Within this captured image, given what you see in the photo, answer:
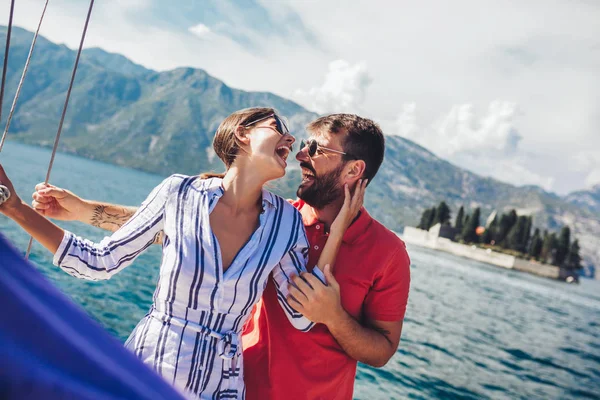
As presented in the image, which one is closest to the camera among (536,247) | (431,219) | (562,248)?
(562,248)

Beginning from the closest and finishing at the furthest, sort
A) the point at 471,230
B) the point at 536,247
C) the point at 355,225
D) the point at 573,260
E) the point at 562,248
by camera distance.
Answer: the point at 355,225, the point at 562,248, the point at 536,247, the point at 573,260, the point at 471,230

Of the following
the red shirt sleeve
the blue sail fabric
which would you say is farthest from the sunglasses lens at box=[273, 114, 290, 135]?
the blue sail fabric

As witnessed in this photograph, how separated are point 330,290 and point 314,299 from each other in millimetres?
131

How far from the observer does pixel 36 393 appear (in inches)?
31.5

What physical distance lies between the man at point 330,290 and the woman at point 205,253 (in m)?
0.22

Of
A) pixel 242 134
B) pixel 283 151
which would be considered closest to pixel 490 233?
pixel 283 151

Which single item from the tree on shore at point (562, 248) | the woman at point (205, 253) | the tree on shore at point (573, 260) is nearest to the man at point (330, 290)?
the woman at point (205, 253)

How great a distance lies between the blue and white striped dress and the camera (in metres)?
2.29

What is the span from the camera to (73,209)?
2834 millimetres

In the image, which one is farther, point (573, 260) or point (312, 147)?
point (573, 260)

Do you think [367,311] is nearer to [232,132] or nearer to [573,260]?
[232,132]

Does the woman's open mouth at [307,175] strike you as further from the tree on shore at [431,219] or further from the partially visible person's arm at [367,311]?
the tree on shore at [431,219]

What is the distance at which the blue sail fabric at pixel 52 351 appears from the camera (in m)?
0.79

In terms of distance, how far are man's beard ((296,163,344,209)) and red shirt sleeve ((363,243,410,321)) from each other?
63cm
